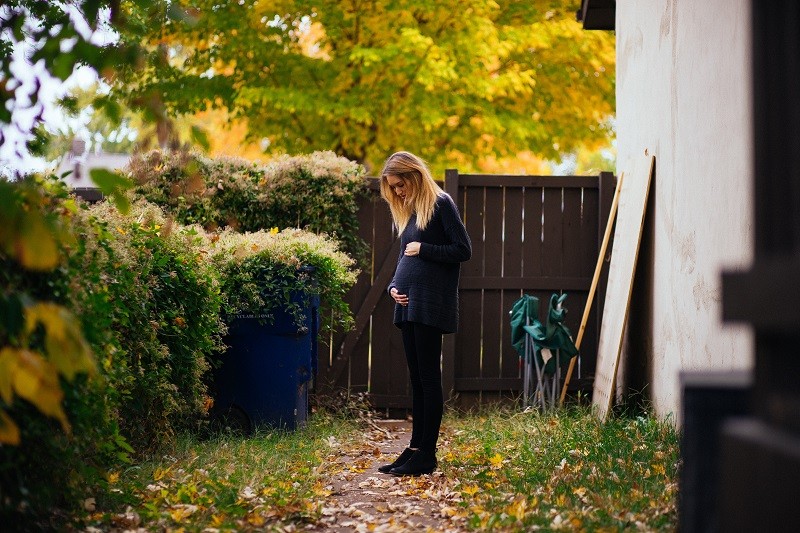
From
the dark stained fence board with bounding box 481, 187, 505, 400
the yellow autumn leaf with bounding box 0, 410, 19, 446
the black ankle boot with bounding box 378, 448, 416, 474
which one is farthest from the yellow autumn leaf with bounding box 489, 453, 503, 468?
the yellow autumn leaf with bounding box 0, 410, 19, 446

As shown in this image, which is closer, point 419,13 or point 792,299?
point 792,299

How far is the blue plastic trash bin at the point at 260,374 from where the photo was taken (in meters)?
6.54

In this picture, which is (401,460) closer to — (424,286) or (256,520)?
(424,286)

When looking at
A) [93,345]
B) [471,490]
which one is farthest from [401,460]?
[93,345]

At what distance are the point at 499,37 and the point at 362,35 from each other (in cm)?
174

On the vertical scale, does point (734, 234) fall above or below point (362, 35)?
below

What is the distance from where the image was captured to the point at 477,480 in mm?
5016

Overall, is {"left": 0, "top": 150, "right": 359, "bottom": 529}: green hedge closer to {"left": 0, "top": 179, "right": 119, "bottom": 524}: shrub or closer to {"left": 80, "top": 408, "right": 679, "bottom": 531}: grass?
{"left": 0, "top": 179, "right": 119, "bottom": 524}: shrub

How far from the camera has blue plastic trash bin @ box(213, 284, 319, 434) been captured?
21.5 feet

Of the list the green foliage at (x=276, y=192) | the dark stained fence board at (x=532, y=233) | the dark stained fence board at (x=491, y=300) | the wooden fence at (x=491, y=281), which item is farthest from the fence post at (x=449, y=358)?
the green foliage at (x=276, y=192)

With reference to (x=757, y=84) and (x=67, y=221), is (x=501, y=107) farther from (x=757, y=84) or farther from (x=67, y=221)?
(x=757, y=84)

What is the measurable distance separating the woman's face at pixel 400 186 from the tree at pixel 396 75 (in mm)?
5821

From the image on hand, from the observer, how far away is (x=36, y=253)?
2262mm

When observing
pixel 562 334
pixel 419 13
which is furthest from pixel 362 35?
pixel 562 334
